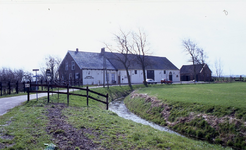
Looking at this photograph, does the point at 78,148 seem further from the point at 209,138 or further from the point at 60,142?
the point at 209,138

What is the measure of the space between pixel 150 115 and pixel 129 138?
24.7 feet

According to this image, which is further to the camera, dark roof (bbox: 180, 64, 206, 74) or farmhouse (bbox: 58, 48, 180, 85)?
dark roof (bbox: 180, 64, 206, 74)

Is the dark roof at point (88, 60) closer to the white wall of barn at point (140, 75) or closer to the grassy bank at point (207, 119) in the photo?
the white wall of barn at point (140, 75)

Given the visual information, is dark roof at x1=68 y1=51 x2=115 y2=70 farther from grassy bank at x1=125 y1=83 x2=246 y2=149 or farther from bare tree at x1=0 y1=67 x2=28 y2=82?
grassy bank at x1=125 y1=83 x2=246 y2=149

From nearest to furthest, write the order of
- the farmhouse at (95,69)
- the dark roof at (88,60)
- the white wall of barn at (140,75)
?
the farmhouse at (95,69)
the dark roof at (88,60)
the white wall of barn at (140,75)

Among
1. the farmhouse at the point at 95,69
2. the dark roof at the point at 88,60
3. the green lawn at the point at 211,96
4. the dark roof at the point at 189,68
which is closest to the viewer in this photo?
the green lawn at the point at 211,96

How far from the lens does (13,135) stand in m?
5.66

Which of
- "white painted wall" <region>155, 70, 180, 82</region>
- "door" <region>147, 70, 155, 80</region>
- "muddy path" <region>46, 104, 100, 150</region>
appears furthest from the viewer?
"white painted wall" <region>155, 70, 180, 82</region>

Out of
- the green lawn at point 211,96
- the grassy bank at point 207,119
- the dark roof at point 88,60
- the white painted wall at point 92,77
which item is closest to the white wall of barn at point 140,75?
the dark roof at point 88,60

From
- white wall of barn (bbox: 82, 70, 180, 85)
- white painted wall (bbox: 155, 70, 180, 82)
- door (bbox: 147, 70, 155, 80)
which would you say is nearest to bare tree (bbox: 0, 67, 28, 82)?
white wall of barn (bbox: 82, 70, 180, 85)

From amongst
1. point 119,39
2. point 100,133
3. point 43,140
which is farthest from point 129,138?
point 119,39

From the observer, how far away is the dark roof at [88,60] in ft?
127

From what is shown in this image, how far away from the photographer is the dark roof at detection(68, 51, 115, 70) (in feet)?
127

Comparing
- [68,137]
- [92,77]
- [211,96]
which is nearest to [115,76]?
[92,77]
